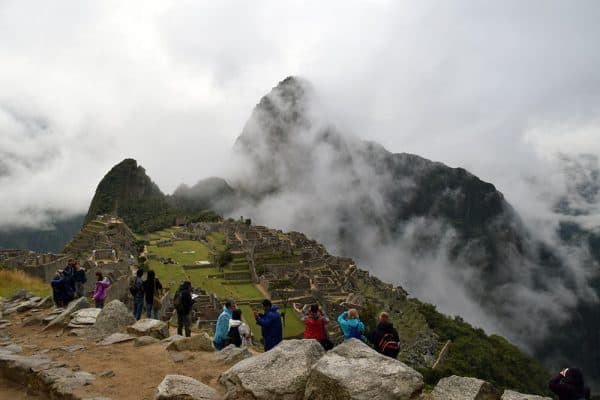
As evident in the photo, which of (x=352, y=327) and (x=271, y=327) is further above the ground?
(x=352, y=327)

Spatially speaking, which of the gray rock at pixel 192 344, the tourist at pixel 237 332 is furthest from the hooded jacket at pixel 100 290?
the tourist at pixel 237 332

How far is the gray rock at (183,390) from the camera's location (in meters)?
8.26

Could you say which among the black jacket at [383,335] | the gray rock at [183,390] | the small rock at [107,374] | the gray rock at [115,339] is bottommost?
the small rock at [107,374]

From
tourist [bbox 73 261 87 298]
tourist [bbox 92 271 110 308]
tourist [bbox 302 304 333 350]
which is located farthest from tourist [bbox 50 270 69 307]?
tourist [bbox 302 304 333 350]

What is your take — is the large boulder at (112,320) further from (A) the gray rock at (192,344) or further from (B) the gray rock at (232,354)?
(B) the gray rock at (232,354)

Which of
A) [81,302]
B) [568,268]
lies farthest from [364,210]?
[81,302]

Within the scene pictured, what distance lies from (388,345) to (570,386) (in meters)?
3.35

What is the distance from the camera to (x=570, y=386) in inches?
278

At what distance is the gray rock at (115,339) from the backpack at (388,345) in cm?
686

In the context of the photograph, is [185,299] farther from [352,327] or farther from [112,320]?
[352,327]

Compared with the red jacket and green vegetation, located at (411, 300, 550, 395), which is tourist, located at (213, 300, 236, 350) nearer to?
the red jacket

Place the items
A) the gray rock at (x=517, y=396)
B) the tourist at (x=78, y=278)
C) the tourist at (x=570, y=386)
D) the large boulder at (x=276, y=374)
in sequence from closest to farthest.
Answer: the tourist at (x=570, y=386), the gray rock at (x=517, y=396), the large boulder at (x=276, y=374), the tourist at (x=78, y=278)

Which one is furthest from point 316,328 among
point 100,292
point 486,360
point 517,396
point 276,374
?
point 486,360

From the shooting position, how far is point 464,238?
185 m
